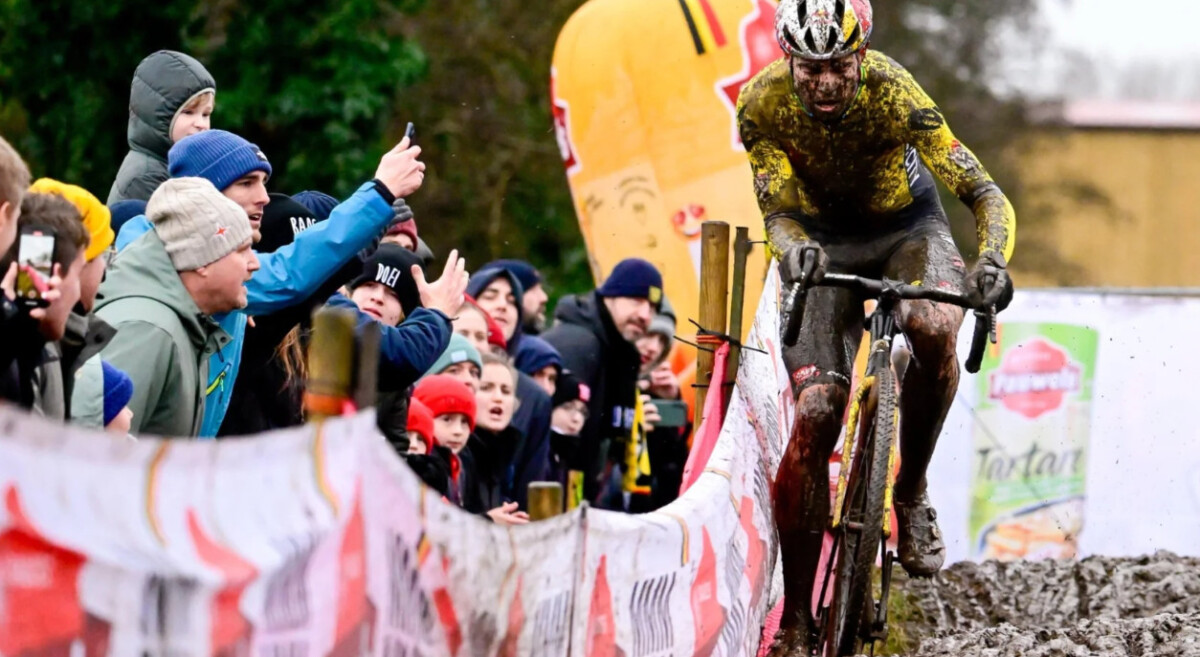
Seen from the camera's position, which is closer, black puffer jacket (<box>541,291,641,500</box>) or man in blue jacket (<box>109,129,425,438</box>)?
man in blue jacket (<box>109,129,425,438</box>)

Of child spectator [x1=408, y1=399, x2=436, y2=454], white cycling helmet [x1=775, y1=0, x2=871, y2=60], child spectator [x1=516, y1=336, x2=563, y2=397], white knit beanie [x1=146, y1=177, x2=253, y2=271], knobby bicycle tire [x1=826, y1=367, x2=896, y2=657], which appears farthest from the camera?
child spectator [x1=516, y1=336, x2=563, y2=397]

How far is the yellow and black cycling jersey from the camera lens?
23.8 ft

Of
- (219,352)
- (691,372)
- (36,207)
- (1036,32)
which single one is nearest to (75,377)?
(36,207)

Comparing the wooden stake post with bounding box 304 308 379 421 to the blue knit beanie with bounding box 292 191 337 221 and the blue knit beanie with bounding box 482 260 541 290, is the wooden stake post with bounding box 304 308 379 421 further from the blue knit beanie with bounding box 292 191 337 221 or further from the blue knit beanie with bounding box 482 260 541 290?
the blue knit beanie with bounding box 482 260 541 290

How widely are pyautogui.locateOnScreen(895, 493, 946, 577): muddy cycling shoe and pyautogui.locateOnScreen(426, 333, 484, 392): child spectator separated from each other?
2001mm

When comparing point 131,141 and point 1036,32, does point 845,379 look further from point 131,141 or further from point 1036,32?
point 1036,32

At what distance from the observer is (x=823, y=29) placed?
6980mm

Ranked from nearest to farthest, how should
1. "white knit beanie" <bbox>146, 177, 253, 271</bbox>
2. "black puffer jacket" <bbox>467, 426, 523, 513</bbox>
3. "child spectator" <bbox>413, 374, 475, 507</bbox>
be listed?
"white knit beanie" <bbox>146, 177, 253, 271</bbox> < "child spectator" <bbox>413, 374, 475, 507</bbox> < "black puffer jacket" <bbox>467, 426, 523, 513</bbox>

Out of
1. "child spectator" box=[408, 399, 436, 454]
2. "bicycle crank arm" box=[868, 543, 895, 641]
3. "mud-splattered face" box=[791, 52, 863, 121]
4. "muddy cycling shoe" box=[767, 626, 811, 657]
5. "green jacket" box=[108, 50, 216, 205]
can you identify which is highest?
"mud-splattered face" box=[791, 52, 863, 121]

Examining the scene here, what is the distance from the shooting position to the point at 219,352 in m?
5.61

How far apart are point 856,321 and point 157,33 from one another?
11.9 m

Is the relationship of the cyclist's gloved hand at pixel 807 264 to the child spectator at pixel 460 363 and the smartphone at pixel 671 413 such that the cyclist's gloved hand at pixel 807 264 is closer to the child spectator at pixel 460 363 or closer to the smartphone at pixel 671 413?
the child spectator at pixel 460 363

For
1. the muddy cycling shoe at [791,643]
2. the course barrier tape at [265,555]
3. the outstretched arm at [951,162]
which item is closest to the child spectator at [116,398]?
the course barrier tape at [265,555]

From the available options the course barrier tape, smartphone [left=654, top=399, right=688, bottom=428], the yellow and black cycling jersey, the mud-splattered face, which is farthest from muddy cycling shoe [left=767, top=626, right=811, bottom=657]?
smartphone [left=654, top=399, right=688, bottom=428]
